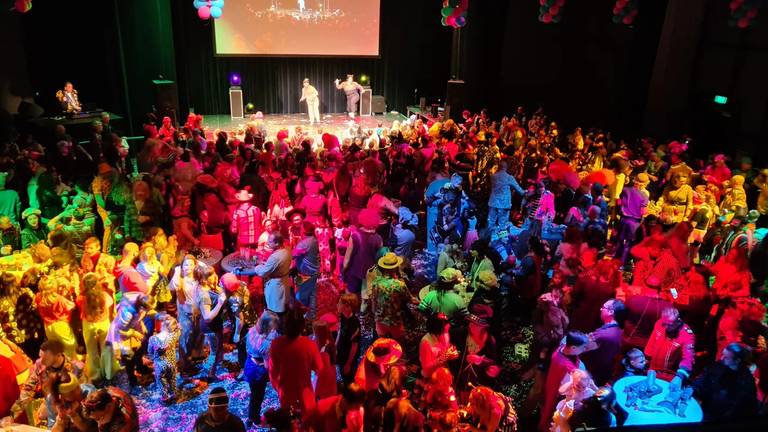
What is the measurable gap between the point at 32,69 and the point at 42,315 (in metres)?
11.7

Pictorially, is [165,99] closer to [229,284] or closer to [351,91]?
[351,91]

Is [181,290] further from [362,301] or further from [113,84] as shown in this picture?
[113,84]

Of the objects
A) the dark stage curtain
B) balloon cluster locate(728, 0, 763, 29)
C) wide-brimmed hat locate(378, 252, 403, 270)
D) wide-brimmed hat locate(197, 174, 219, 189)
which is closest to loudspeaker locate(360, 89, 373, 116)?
the dark stage curtain

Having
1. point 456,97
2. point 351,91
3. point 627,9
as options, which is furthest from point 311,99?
point 627,9

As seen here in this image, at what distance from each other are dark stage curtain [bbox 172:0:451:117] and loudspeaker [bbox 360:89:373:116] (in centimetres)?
113

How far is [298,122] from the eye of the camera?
58.5ft

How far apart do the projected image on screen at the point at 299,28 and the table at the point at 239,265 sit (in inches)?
541

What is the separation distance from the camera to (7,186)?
23.7 ft

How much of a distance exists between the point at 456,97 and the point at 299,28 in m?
6.20

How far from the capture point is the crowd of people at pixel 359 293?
149 inches

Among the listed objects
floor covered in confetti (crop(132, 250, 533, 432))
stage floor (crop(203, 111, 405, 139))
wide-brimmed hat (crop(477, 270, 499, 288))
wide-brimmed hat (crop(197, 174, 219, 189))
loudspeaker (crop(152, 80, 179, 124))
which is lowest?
floor covered in confetti (crop(132, 250, 533, 432))

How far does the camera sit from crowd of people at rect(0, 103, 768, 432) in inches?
149

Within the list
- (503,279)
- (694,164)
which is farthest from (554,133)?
(503,279)

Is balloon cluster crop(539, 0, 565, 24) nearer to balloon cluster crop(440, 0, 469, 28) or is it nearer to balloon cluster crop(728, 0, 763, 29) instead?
balloon cluster crop(440, 0, 469, 28)
